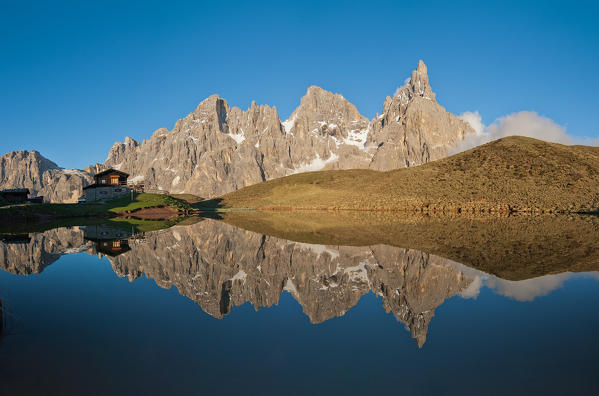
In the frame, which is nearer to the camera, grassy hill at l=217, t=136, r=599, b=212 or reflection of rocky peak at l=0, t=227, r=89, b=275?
reflection of rocky peak at l=0, t=227, r=89, b=275

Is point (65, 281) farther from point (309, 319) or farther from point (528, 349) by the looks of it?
point (528, 349)

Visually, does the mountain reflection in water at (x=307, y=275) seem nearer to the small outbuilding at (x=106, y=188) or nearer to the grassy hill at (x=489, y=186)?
the grassy hill at (x=489, y=186)

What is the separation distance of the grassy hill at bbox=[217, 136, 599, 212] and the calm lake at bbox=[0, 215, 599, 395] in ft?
213

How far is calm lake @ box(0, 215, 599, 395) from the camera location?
20.8 ft

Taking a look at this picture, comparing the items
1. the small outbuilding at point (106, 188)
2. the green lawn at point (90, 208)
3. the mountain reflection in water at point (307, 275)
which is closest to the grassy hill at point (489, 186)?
the green lawn at point (90, 208)

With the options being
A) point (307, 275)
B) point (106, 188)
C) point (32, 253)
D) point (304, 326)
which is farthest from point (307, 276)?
point (106, 188)

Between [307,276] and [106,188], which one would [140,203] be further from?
[307,276]

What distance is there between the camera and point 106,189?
88.4 metres

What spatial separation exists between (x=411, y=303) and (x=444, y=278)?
3799 mm

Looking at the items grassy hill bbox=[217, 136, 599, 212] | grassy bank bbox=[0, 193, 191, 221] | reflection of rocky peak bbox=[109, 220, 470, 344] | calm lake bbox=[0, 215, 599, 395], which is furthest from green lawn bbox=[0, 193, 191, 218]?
calm lake bbox=[0, 215, 599, 395]

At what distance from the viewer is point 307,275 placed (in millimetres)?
14977

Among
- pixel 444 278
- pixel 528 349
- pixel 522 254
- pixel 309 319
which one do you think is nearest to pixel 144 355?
pixel 309 319

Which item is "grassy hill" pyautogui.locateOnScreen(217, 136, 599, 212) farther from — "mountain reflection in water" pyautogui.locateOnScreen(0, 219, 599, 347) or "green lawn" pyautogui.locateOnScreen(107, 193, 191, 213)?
"mountain reflection in water" pyautogui.locateOnScreen(0, 219, 599, 347)

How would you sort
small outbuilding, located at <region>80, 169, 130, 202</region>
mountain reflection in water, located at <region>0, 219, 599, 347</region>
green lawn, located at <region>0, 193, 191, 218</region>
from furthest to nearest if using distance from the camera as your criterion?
1. small outbuilding, located at <region>80, 169, 130, 202</region>
2. green lawn, located at <region>0, 193, 191, 218</region>
3. mountain reflection in water, located at <region>0, 219, 599, 347</region>
